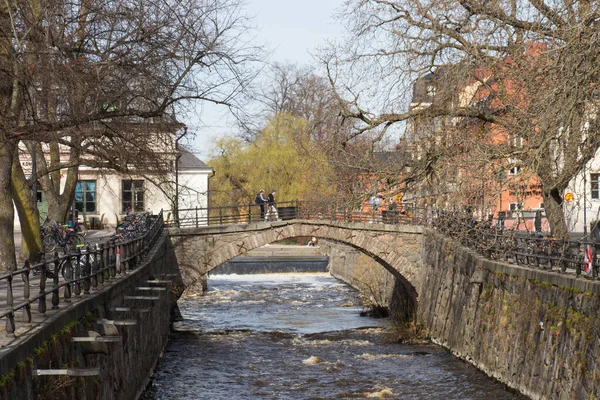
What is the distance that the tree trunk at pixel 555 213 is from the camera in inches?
736

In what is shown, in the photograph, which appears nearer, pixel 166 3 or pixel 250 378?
pixel 166 3

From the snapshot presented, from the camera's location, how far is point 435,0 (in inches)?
746

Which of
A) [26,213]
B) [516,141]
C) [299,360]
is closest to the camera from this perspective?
[516,141]

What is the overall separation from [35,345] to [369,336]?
753 inches

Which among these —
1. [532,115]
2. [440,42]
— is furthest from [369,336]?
[532,115]

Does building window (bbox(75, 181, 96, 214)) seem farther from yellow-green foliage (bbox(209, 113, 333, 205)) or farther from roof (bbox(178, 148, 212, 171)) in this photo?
yellow-green foliage (bbox(209, 113, 333, 205))

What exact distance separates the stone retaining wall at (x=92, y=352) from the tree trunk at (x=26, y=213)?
2862mm

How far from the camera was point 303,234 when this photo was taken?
32188mm

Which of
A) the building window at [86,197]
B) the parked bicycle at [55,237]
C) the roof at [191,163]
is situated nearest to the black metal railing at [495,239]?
Result: the parked bicycle at [55,237]

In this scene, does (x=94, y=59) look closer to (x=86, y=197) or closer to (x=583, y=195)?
(x=583, y=195)

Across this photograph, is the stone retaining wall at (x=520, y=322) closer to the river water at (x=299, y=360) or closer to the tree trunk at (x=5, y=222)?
the river water at (x=299, y=360)

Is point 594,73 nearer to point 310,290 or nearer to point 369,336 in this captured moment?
point 369,336

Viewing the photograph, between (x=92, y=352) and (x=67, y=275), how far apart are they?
141cm

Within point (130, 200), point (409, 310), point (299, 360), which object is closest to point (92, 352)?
point (299, 360)
